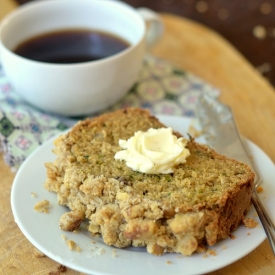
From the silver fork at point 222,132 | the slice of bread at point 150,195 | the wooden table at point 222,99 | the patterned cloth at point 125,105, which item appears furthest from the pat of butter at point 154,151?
the patterned cloth at point 125,105

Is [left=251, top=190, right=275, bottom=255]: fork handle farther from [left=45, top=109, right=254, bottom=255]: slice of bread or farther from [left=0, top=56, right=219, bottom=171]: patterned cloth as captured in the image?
[left=0, top=56, right=219, bottom=171]: patterned cloth

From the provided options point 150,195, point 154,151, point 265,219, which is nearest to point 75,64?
point 154,151

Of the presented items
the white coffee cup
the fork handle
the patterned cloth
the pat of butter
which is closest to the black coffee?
the white coffee cup

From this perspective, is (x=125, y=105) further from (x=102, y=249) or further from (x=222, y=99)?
(x=102, y=249)

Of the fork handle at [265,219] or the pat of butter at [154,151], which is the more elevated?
the pat of butter at [154,151]

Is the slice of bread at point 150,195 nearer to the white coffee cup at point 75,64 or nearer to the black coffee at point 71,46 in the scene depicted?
the white coffee cup at point 75,64

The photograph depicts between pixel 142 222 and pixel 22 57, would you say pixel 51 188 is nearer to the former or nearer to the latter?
pixel 142 222
